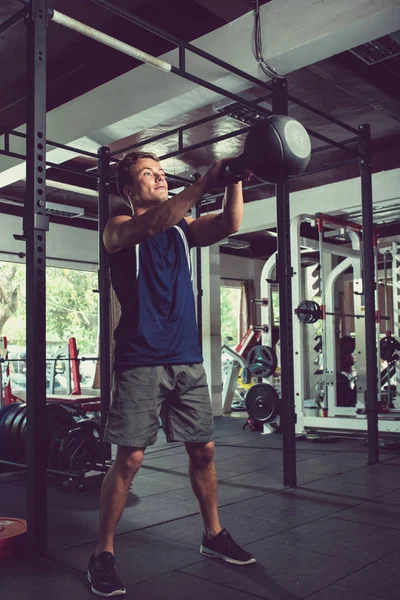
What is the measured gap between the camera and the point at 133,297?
1.88m

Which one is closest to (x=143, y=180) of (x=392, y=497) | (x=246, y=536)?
(x=246, y=536)

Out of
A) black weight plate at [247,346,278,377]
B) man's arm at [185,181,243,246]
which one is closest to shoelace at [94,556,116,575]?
man's arm at [185,181,243,246]

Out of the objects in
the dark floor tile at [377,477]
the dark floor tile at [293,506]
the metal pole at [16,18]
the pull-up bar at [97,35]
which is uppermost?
the pull-up bar at [97,35]

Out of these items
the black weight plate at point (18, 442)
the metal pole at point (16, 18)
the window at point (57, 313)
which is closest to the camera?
the metal pole at point (16, 18)

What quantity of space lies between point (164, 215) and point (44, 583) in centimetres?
121

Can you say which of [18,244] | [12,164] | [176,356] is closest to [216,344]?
[18,244]

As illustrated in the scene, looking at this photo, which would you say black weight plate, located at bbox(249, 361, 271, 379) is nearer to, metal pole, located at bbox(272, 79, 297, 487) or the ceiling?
the ceiling

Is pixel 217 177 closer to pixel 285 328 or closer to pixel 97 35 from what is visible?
pixel 97 35

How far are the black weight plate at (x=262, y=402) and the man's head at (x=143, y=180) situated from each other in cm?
381

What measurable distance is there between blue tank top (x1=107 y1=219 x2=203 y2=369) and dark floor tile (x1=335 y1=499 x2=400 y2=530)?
47.6 inches

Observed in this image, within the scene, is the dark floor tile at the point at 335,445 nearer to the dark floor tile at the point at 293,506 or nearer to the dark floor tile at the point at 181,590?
the dark floor tile at the point at 293,506

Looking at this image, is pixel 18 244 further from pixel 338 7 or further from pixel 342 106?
pixel 338 7

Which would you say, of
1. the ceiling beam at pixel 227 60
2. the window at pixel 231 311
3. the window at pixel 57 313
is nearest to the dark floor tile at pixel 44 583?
the ceiling beam at pixel 227 60

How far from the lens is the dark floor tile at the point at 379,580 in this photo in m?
1.74
